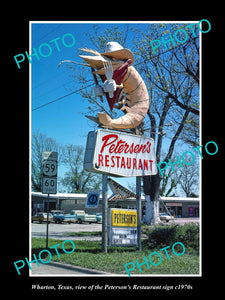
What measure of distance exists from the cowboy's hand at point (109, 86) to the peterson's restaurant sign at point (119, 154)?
131cm

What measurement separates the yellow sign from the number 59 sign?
2.65 metres

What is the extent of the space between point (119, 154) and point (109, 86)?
85.4 inches

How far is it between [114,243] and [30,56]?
631cm

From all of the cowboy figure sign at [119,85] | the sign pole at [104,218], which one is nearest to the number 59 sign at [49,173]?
the sign pole at [104,218]

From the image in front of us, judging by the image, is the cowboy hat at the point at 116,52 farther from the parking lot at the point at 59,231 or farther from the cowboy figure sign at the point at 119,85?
the parking lot at the point at 59,231

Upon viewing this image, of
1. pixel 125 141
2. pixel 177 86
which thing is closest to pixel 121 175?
pixel 125 141

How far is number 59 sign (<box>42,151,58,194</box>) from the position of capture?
12.6 meters

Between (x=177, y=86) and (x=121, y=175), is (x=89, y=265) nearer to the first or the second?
(x=121, y=175)

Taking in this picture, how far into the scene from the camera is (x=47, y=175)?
12.7 meters

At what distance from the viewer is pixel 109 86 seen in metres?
11.0

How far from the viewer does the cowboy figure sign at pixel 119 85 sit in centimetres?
1110

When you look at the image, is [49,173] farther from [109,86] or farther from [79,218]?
[79,218]

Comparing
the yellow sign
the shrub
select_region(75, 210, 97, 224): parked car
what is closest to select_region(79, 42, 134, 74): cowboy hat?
the yellow sign

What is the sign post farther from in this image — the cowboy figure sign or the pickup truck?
the pickup truck
